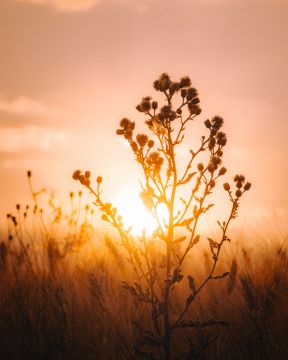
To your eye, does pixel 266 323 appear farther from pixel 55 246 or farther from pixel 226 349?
pixel 55 246

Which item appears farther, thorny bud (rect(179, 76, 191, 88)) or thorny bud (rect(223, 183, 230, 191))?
thorny bud (rect(223, 183, 230, 191))

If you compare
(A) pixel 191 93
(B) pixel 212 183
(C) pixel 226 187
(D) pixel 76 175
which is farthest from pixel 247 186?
(D) pixel 76 175

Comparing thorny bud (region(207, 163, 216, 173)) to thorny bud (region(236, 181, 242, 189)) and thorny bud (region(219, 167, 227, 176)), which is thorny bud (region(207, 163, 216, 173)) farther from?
thorny bud (region(236, 181, 242, 189))

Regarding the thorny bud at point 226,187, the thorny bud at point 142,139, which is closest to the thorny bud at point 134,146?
the thorny bud at point 142,139

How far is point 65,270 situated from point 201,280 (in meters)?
1.41

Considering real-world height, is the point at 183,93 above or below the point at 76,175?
above

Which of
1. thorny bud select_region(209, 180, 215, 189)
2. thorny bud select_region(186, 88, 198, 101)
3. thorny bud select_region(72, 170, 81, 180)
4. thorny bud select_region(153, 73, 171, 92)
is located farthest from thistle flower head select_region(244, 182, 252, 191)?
thorny bud select_region(72, 170, 81, 180)

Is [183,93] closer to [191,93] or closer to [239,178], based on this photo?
[191,93]

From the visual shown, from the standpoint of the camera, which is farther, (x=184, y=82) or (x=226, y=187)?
(x=226, y=187)

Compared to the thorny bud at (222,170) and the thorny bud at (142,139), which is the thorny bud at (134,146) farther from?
the thorny bud at (222,170)

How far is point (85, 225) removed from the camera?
571 centimetres

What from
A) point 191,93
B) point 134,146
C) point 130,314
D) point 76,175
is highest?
point 191,93

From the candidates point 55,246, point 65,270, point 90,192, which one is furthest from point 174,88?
point 55,246

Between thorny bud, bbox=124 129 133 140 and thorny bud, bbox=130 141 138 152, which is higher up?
thorny bud, bbox=124 129 133 140
